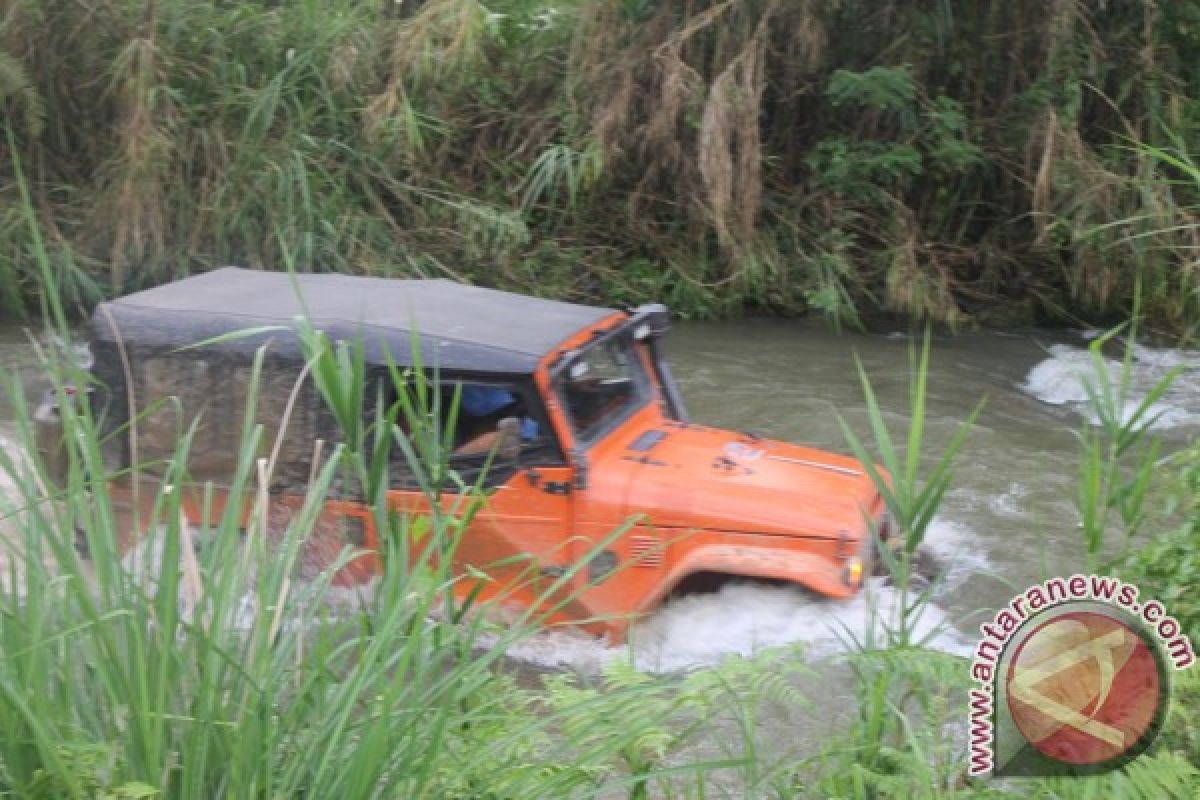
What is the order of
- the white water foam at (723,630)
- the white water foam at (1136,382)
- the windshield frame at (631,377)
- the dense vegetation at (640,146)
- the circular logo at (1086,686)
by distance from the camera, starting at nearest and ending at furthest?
the circular logo at (1086,686), the white water foam at (723,630), the windshield frame at (631,377), the white water foam at (1136,382), the dense vegetation at (640,146)

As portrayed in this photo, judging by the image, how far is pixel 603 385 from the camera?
6.18 m

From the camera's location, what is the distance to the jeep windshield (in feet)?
19.2

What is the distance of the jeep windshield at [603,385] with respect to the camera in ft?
19.2

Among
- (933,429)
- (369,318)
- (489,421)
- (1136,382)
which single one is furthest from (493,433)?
(1136,382)

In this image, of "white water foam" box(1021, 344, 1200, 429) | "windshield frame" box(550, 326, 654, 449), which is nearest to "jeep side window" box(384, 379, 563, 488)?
"windshield frame" box(550, 326, 654, 449)

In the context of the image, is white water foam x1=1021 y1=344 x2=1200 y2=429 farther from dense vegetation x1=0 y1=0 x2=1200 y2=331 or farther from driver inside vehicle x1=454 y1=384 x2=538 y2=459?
driver inside vehicle x1=454 y1=384 x2=538 y2=459

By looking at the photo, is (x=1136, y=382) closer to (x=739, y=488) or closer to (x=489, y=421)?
(x=739, y=488)

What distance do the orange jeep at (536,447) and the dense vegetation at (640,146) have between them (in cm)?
569

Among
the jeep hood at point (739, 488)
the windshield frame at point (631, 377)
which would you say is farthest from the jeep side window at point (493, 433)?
the jeep hood at point (739, 488)

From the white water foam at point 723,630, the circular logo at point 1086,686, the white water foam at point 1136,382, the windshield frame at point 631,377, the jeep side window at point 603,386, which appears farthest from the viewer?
the white water foam at point 1136,382

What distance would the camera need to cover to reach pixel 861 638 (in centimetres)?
541

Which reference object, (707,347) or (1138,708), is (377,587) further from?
(707,347)

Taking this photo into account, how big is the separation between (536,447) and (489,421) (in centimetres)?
25

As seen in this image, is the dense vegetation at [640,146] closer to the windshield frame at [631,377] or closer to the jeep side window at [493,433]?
the windshield frame at [631,377]
